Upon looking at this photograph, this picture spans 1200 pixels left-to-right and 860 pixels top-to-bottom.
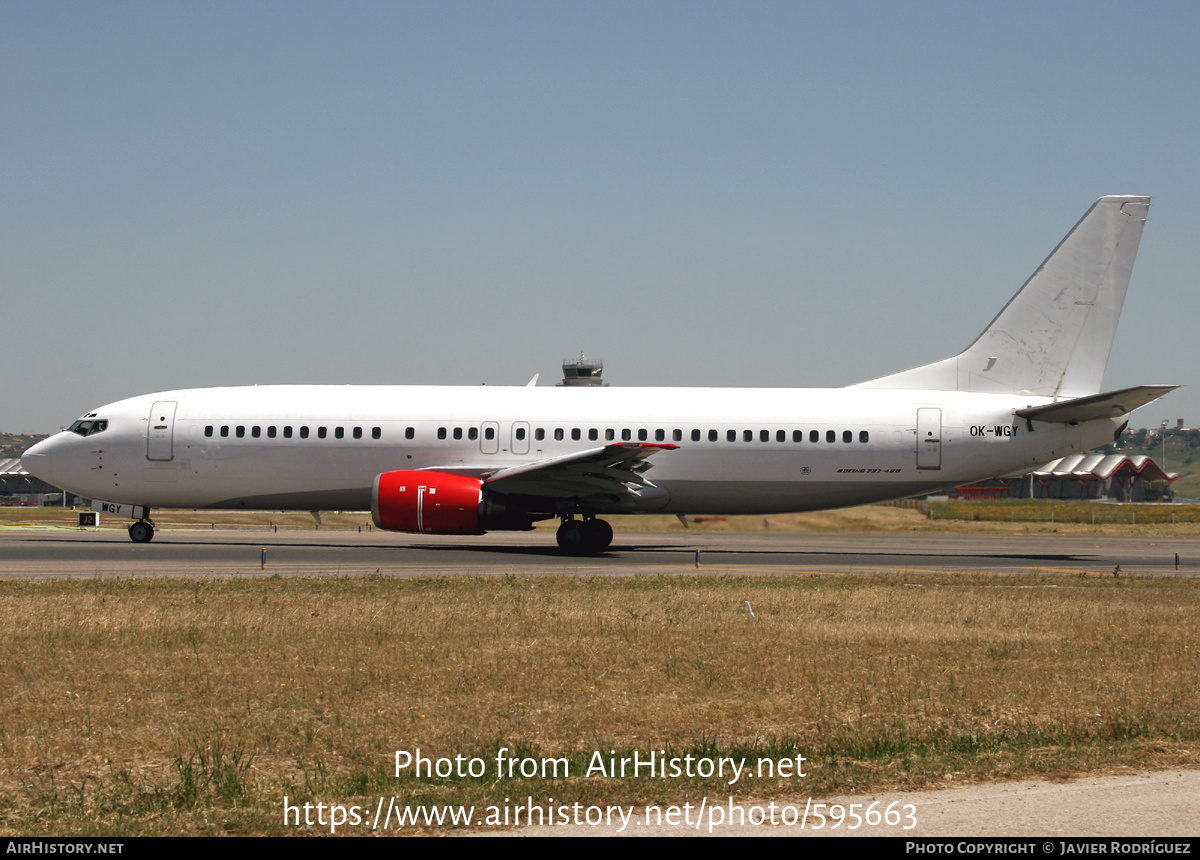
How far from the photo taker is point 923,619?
48.0 ft

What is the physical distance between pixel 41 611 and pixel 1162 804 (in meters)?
13.4

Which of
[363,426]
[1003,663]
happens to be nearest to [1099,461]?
[363,426]

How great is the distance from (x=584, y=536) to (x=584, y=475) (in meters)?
1.83

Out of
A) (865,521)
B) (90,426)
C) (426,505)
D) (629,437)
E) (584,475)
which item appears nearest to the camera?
(426,505)

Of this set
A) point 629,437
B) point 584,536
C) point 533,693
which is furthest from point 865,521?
point 533,693

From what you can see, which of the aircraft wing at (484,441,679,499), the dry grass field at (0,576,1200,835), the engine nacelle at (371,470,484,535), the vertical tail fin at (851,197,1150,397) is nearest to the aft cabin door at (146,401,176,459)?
the engine nacelle at (371,470,484,535)

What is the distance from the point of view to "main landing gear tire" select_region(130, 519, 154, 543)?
93.0 feet

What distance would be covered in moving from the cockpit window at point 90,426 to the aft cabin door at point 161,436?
133 cm

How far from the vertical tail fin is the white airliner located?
0.05 meters

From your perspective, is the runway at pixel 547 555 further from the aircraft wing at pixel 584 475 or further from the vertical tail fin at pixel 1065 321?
the vertical tail fin at pixel 1065 321

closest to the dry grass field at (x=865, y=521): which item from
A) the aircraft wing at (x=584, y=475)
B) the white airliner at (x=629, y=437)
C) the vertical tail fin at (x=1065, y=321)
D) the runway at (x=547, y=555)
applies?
the runway at (x=547, y=555)

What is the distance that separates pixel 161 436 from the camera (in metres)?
27.9

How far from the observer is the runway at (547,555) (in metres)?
21.8

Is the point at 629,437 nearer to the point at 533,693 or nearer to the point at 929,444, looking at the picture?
the point at 929,444
